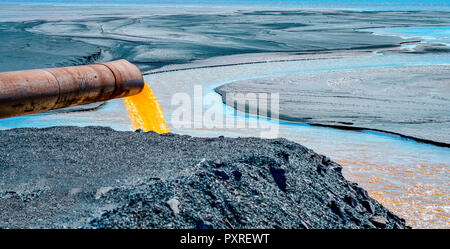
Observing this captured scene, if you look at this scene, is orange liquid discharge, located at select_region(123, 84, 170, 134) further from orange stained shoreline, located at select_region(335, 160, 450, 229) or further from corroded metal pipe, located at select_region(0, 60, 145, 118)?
orange stained shoreline, located at select_region(335, 160, 450, 229)

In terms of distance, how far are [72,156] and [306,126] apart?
4970 millimetres

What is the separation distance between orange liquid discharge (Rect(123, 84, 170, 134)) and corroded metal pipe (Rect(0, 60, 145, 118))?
2.29ft

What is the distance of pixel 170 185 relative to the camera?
4.09 metres

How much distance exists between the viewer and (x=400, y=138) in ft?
27.3

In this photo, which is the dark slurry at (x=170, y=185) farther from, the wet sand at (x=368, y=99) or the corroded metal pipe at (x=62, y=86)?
the wet sand at (x=368, y=99)

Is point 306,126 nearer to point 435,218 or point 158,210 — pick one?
point 435,218

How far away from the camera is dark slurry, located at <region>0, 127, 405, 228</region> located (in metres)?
3.79

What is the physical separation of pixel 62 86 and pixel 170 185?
1.37 m

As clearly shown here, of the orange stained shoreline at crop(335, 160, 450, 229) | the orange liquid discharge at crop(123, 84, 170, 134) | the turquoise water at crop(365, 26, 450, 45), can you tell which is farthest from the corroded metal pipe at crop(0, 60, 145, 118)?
the turquoise water at crop(365, 26, 450, 45)

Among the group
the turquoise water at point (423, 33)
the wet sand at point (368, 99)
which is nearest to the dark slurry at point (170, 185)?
the wet sand at point (368, 99)

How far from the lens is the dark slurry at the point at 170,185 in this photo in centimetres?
379

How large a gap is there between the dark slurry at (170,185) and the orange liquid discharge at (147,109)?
20.3 inches

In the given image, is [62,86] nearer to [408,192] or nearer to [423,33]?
[408,192]
